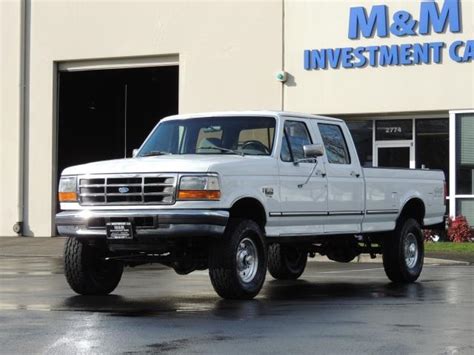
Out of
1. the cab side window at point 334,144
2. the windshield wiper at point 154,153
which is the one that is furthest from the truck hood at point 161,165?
the cab side window at point 334,144

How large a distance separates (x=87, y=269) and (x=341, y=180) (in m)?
3.51

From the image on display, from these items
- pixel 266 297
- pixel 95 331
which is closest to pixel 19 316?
pixel 95 331

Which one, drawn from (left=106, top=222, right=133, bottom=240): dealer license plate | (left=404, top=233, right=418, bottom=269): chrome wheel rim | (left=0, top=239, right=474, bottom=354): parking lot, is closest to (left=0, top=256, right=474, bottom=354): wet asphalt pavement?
(left=0, top=239, right=474, bottom=354): parking lot

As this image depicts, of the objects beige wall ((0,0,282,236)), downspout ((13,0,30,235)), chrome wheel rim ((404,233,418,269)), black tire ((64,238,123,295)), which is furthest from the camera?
downspout ((13,0,30,235))

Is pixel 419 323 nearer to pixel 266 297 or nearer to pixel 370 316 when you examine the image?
pixel 370 316

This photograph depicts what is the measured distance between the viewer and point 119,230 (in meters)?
10.9

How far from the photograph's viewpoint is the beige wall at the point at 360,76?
974 inches

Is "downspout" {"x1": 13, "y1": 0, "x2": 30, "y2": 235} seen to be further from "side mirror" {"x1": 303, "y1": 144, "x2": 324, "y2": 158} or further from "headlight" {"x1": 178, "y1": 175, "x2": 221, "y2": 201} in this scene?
"headlight" {"x1": 178, "y1": 175, "x2": 221, "y2": 201}

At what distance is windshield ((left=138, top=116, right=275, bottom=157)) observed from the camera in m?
12.1

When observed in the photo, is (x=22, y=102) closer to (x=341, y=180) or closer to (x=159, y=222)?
(x=341, y=180)

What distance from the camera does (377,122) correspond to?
87.2 ft

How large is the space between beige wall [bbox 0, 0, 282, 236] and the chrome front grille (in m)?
15.5

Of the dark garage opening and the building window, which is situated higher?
the dark garage opening

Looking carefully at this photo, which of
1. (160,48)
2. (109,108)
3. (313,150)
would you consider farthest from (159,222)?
(109,108)
